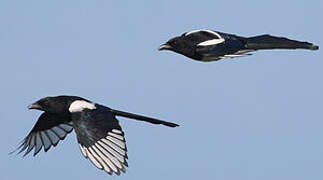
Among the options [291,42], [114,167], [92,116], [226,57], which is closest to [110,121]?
[92,116]

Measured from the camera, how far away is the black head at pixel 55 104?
11.1 m

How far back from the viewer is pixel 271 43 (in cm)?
1077

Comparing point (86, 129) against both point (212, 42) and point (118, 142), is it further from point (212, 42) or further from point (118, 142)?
point (212, 42)

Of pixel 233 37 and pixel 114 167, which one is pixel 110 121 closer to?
pixel 114 167

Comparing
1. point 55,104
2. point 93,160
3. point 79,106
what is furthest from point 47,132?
point 93,160

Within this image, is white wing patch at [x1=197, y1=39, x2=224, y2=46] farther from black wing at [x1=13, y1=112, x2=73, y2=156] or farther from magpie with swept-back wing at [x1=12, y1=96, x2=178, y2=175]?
black wing at [x1=13, y1=112, x2=73, y2=156]

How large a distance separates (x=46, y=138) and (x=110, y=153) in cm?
219

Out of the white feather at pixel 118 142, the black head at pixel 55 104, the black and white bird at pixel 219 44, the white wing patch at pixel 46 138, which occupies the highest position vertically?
the black and white bird at pixel 219 44

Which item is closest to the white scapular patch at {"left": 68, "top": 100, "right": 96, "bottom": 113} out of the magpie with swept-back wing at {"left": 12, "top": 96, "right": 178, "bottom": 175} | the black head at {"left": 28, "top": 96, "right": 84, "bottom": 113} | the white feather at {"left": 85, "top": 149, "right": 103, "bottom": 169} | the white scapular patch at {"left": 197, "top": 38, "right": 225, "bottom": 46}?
the magpie with swept-back wing at {"left": 12, "top": 96, "right": 178, "bottom": 175}

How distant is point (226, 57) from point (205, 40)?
2.25ft

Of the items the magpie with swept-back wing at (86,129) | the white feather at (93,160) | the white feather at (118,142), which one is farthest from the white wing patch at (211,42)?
the white feather at (93,160)

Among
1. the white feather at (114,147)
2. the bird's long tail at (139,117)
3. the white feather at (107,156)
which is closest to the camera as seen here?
the white feather at (107,156)

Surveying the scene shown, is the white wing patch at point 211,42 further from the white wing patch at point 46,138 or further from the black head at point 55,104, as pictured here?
the white wing patch at point 46,138

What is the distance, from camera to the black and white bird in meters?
10.4
